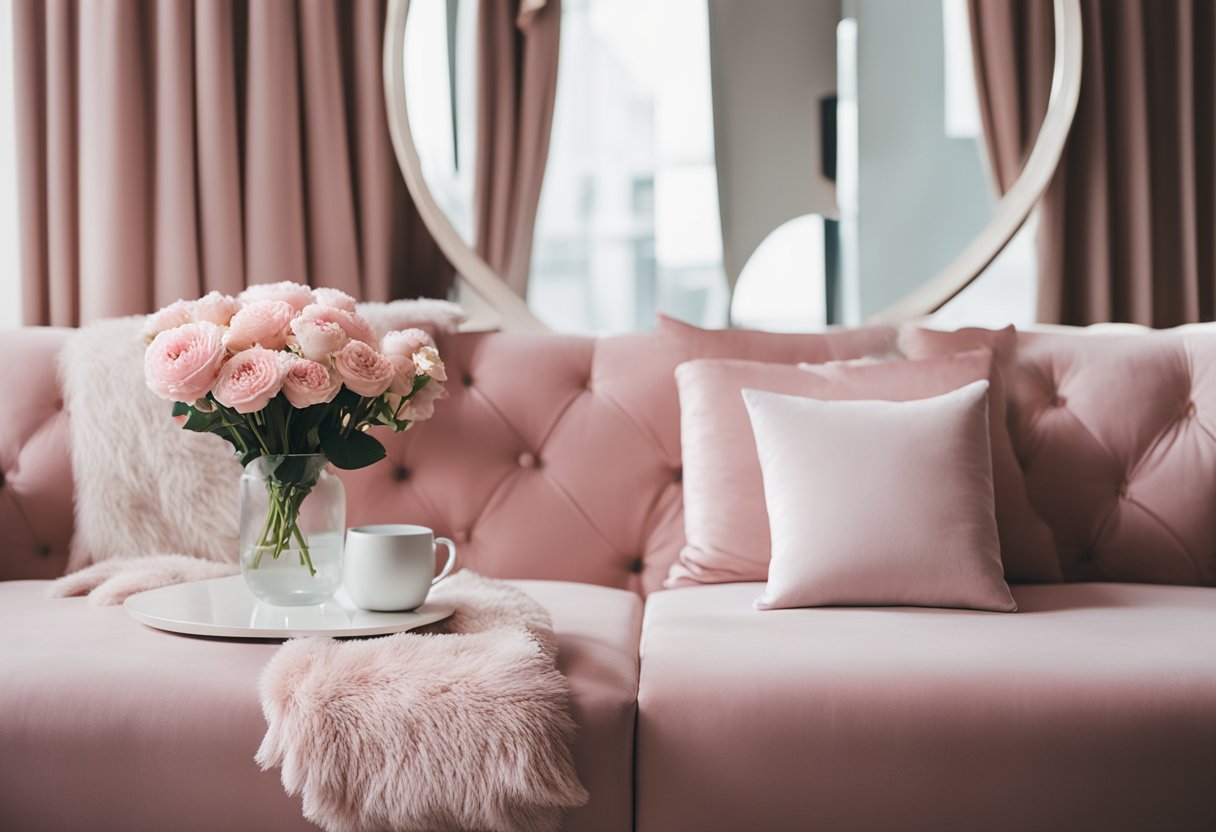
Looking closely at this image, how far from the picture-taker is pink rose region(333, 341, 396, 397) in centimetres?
107

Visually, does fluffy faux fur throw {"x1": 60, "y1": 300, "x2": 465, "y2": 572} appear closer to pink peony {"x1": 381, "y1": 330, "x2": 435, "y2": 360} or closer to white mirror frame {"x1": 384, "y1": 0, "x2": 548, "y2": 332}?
pink peony {"x1": 381, "y1": 330, "x2": 435, "y2": 360}

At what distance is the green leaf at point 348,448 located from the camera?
113 cm

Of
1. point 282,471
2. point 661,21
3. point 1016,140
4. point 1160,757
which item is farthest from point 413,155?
point 1160,757

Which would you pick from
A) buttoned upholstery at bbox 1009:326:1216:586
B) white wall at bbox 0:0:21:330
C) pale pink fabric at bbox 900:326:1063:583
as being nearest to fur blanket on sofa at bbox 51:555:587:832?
pale pink fabric at bbox 900:326:1063:583

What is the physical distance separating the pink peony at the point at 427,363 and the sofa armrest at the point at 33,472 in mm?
741

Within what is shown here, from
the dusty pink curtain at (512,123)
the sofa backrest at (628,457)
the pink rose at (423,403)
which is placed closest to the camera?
the pink rose at (423,403)

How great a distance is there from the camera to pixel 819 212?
1985 mm

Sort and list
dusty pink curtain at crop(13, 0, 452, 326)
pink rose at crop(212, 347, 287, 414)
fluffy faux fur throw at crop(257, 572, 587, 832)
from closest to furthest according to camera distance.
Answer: fluffy faux fur throw at crop(257, 572, 587, 832), pink rose at crop(212, 347, 287, 414), dusty pink curtain at crop(13, 0, 452, 326)

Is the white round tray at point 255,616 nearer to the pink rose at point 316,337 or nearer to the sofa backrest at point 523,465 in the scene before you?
the pink rose at point 316,337

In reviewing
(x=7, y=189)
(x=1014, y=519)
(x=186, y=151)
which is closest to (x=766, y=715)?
(x=1014, y=519)

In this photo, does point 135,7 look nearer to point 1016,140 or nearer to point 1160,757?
point 1016,140

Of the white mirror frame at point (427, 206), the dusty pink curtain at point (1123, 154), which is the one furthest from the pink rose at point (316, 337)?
the dusty pink curtain at point (1123, 154)

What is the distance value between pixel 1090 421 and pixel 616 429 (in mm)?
761

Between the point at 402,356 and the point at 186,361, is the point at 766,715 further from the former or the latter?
the point at 186,361
